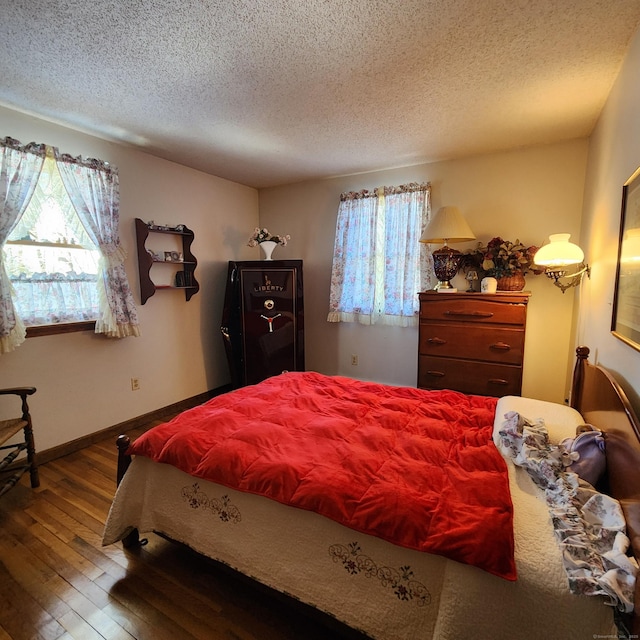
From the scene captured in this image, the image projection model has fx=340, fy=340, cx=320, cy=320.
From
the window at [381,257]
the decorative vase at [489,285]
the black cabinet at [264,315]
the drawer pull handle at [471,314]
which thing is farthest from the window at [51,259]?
the decorative vase at [489,285]

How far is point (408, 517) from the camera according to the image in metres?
1.09

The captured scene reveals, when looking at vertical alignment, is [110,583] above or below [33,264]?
below

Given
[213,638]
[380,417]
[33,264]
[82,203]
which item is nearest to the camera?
[213,638]

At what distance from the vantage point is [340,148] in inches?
117

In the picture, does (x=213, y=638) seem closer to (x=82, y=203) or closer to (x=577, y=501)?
(x=577, y=501)

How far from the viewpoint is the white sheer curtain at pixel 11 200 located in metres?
2.19

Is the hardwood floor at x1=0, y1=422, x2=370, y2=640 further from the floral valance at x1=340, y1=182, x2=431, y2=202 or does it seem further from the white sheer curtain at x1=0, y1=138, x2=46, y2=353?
the floral valance at x1=340, y1=182, x2=431, y2=202

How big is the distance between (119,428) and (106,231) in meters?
1.69

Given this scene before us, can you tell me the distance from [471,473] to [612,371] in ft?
2.97

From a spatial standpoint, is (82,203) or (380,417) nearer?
(380,417)

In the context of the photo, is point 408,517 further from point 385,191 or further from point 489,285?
point 385,191

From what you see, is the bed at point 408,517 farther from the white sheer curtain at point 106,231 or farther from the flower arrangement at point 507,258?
the white sheer curtain at point 106,231

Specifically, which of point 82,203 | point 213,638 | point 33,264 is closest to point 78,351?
point 33,264

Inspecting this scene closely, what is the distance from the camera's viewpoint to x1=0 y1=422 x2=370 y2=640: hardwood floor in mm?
1315
